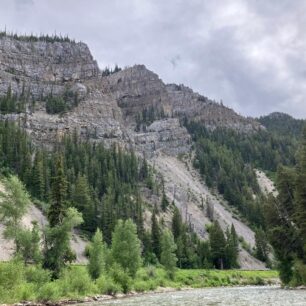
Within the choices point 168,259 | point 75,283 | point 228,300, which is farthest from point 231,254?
point 75,283

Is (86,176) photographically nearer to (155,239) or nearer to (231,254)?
(155,239)

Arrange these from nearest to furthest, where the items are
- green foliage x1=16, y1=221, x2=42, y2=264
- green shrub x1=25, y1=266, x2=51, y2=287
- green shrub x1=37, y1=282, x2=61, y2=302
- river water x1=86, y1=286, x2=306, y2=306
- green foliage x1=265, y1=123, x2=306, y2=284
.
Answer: river water x1=86, y1=286, x2=306, y2=306 → green shrub x1=37, y1=282, x2=61, y2=302 → green shrub x1=25, y1=266, x2=51, y2=287 → green foliage x1=16, y1=221, x2=42, y2=264 → green foliage x1=265, y1=123, x2=306, y2=284

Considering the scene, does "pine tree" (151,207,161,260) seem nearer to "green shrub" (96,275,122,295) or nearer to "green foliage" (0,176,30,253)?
"green shrub" (96,275,122,295)

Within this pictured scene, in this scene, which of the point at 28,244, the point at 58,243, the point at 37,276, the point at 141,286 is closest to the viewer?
the point at 37,276

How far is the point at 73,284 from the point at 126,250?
833 inches

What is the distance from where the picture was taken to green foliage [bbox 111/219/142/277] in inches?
2741

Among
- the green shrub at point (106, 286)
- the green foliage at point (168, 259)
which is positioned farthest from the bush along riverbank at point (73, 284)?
the green foliage at point (168, 259)

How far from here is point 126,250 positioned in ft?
233

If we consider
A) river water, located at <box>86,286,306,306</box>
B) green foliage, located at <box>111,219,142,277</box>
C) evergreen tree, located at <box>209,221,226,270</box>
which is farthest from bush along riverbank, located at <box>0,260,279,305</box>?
evergreen tree, located at <box>209,221,226,270</box>

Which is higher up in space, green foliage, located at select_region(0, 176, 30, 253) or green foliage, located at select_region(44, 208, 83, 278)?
green foliage, located at select_region(0, 176, 30, 253)

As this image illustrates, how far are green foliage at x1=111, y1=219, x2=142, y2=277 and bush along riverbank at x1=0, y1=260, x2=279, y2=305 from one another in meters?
2.35

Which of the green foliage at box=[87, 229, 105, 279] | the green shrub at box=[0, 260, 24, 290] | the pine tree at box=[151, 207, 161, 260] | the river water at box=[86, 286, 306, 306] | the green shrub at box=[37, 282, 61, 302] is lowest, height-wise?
the river water at box=[86, 286, 306, 306]

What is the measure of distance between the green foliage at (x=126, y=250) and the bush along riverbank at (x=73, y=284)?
235 centimetres

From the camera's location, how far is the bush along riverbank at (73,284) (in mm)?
37688
